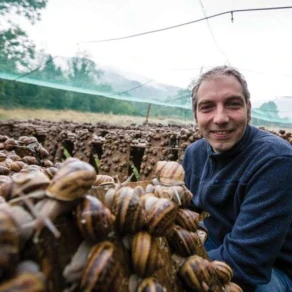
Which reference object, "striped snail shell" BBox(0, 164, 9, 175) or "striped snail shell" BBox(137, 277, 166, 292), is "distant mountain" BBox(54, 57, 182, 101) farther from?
"striped snail shell" BBox(137, 277, 166, 292)

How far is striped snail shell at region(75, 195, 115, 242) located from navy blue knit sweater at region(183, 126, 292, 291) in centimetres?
124

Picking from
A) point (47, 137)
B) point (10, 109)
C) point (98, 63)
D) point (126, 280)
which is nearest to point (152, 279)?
point (126, 280)

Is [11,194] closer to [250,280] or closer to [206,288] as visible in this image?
[206,288]

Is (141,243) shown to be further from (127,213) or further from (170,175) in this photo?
(170,175)

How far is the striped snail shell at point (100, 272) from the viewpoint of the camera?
0.77 meters

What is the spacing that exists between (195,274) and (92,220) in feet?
1.58

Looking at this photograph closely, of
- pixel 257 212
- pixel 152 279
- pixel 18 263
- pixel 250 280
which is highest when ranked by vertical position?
pixel 18 263

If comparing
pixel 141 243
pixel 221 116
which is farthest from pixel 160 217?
pixel 221 116

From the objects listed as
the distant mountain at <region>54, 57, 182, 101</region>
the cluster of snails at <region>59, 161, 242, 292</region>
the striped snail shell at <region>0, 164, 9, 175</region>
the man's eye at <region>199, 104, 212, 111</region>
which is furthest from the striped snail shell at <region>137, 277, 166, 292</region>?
the distant mountain at <region>54, 57, 182, 101</region>

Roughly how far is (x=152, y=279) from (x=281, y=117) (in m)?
23.6

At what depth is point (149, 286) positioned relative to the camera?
89 cm

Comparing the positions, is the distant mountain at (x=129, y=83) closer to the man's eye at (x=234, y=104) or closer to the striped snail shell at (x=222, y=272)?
the man's eye at (x=234, y=104)

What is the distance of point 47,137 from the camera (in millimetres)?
7688

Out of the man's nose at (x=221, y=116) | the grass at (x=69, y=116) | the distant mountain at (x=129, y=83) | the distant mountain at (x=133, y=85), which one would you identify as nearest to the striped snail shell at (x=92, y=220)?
the man's nose at (x=221, y=116)
